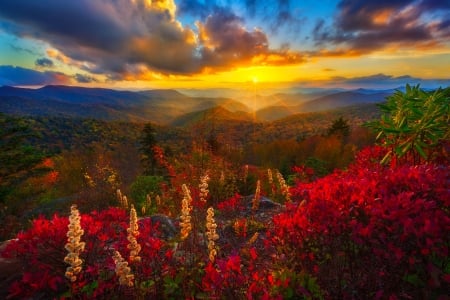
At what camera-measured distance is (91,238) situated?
15.3 feet

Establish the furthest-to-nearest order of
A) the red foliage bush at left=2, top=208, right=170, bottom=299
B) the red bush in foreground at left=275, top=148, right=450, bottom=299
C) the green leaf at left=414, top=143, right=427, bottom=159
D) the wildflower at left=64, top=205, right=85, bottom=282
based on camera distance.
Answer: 1. the green leaf at left=414, top=143, right=427, bottom=159
2. the red foliage bush at left=2, top=208, right=170, bottom=299
3. the wildflower at left=64, top=205, right=85, bottom=282
4. the red bush in foreground at left=275, top=148, right=450, bottom=299

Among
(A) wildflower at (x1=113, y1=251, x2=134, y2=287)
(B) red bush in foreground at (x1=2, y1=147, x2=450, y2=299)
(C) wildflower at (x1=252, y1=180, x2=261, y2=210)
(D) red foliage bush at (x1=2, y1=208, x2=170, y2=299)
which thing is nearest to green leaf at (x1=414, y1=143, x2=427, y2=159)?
(B) red bush in foreground at (x1=2, y1=147, x2=450, y2=299)

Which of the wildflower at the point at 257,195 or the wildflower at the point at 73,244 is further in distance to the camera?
the wildflower at the point at 257,195

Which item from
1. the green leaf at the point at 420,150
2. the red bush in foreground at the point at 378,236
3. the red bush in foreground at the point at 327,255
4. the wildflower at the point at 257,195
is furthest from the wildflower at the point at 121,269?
the green leaf at the point at 420,150

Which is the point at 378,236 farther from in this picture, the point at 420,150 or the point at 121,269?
the point at 121,269

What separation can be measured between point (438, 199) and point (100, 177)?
11822 mm

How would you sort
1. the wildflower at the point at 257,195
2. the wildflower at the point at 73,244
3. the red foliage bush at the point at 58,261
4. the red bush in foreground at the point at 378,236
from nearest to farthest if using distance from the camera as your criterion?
1. the red bush in foreground at the point at 378,236
2. the wildflower at the point at 73,244
3. the red foliage bush at the point at 58,261
4. the wildflower at the point at 257,195

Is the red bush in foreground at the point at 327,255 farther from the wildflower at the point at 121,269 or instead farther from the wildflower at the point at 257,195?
the wildflower at the point at 257,195

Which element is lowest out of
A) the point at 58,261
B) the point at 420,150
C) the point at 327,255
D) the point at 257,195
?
the point at 58,261

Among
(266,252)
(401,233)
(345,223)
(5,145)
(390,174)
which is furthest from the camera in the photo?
(5,145)

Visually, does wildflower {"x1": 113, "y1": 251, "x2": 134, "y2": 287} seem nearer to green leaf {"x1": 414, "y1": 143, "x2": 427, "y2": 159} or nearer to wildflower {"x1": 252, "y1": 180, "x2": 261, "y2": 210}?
wildflower {"x1": 252, "y1": 180, "x2": 261, "y2": 210}

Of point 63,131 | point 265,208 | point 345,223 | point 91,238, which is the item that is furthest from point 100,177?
point 63,131

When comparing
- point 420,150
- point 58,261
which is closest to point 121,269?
point 58,261

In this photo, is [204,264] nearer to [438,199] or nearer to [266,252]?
[266,252]
